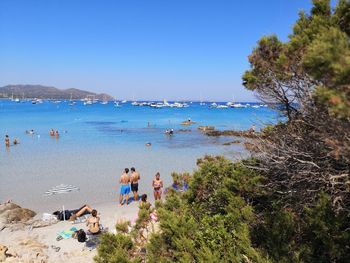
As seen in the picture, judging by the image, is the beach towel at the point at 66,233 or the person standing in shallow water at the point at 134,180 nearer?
the beach towel at the point at 66,233

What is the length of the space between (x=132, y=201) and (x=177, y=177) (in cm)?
576

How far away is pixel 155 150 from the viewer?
31.5 metres

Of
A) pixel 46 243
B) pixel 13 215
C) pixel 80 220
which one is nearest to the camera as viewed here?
pixel 46 243

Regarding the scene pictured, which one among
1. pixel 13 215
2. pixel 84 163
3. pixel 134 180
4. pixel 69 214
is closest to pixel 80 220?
pixel 69 214

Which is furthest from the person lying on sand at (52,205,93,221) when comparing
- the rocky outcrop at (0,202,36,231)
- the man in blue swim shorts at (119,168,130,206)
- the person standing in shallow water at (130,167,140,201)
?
the person standing in shallow water at (130,167,140,201)

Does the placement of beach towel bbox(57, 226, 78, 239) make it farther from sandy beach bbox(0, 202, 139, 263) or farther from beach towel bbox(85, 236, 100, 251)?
beach towel bbox(85, 236, 100, 251)

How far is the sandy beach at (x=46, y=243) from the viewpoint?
386 inches

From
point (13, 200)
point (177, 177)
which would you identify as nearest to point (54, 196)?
point (13, 200)

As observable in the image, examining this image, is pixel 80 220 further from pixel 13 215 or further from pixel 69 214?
pixel 13 215

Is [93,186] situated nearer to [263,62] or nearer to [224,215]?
[224,215]

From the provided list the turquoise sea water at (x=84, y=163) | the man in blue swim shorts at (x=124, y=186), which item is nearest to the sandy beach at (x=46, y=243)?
the man in blue swim shorts at (x=124, y=186)

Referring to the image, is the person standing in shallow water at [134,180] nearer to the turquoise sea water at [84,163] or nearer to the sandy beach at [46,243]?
→ the turquoise sea water at [84,163]

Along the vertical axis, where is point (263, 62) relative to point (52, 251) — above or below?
above

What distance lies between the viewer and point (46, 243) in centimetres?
1091
